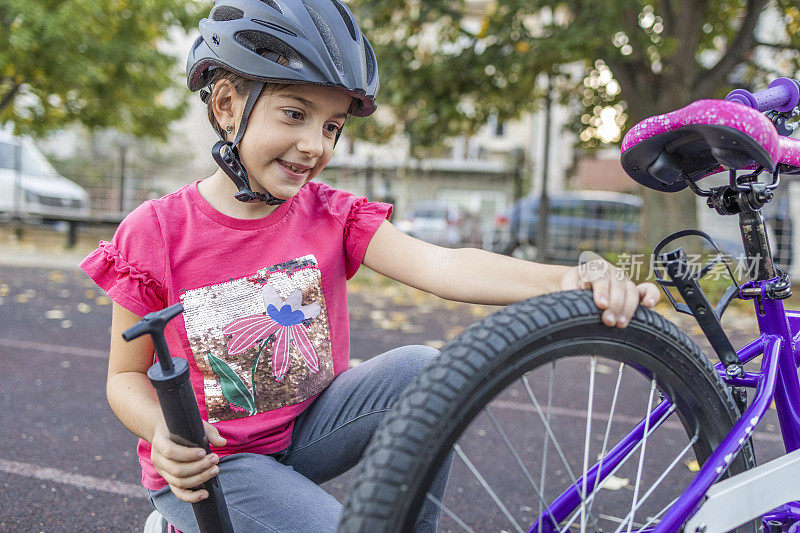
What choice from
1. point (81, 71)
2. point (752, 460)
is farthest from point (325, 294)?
point (81, 71)

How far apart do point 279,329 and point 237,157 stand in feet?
1.47

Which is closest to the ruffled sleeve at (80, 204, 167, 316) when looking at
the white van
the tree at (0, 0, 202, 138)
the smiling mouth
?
the smiling mouth

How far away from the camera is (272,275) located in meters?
1.60

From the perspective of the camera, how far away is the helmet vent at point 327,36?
155 centimetres

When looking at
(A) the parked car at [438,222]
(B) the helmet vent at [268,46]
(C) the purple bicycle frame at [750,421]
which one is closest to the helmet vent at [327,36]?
(B) the helmet vent at [268,46]

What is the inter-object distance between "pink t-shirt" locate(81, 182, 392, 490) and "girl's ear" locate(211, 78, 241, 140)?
0.67 feet

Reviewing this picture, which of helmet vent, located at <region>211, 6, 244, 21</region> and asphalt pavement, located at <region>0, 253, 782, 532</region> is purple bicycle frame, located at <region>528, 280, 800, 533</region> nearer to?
helmet vent, located at <region>211, 6, 244, 21</region>

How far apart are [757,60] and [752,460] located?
11205 millimetres

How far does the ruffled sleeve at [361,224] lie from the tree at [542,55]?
593cm

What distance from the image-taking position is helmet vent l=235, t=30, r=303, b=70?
4.91ft

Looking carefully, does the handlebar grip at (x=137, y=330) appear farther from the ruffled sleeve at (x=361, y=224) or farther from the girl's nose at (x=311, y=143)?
the ruffled sleeve at (x=361, y=224)

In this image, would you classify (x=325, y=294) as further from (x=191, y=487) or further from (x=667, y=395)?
(x=667, y=395)

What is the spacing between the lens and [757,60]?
10.4 metres

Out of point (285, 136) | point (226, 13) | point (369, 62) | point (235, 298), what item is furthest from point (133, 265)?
point (369, 62)
